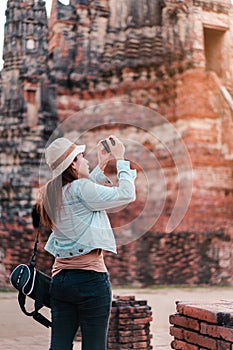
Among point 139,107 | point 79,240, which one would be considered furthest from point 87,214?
point 139,107

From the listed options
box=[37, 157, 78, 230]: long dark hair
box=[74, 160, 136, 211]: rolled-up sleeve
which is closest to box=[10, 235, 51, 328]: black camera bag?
box=[37, 157, 78, 230]: long dark hair

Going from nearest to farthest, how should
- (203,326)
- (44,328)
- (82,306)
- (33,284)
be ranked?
(82,306), (33,284), (203,326), (44,328)

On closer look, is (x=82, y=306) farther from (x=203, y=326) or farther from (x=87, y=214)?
(x=203, y=326)

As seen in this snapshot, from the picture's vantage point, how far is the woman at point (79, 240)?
104 inches

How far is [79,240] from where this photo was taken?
8.97ft

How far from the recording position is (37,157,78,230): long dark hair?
9.27 ft

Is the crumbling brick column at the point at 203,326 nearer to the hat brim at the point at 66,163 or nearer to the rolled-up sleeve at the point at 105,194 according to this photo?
the rolled-up sleeve at the point at 105,194

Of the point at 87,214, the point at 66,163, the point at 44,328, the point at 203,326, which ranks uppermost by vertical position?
the point at 66,163

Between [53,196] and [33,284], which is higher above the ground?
[53,196]

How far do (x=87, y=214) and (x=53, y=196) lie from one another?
0.21 metres

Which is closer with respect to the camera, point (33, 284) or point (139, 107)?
point (33, 284)

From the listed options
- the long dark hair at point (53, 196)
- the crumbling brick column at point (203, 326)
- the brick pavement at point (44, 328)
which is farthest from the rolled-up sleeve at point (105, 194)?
the brick pavement at point (44, 328)

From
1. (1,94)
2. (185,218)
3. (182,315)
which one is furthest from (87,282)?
(1,94)

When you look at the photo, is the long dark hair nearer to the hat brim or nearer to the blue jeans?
the hat brim
